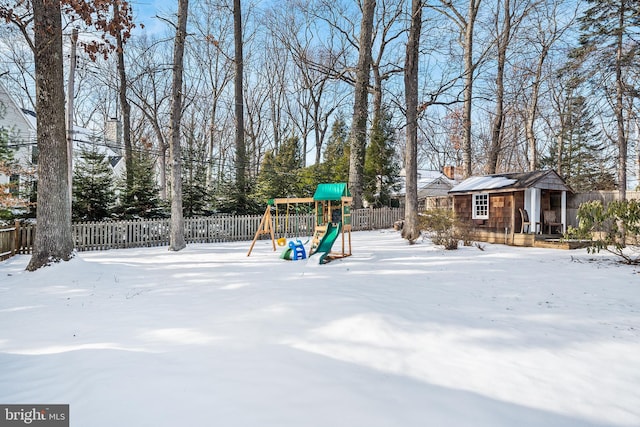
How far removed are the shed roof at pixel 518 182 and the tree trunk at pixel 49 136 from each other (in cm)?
1369

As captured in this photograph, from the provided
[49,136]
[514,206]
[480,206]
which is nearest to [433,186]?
[480,206]

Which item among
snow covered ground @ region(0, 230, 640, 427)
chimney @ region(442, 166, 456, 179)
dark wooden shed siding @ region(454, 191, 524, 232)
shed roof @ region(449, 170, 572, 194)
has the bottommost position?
snow covered ground @ region(0, 230, 640, 427)

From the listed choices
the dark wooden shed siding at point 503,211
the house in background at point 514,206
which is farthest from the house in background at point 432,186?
the dark wooden shed siding at point 503,211

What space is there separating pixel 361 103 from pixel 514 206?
26.7 ft

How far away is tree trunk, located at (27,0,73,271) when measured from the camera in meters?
7.43

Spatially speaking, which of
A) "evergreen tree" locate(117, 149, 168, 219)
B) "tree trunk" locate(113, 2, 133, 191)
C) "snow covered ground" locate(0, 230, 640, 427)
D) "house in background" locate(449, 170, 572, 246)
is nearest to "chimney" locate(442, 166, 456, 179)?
"house in background" locate(449, 170, 572, 246)

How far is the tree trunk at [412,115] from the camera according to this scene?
1188 cm

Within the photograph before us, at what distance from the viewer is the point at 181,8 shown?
1057 cm

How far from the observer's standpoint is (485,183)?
46.5 ft

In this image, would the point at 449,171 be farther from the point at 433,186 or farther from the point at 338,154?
the point at 338,154

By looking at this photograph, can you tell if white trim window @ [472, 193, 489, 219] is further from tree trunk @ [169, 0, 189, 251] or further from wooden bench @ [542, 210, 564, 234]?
tree trunk @ [169, 0, 189, 251]

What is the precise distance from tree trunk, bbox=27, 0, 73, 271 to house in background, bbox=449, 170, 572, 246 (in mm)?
13666

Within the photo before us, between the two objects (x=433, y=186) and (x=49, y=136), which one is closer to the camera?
(x=49, y=136)

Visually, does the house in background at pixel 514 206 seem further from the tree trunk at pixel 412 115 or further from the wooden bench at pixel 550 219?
the tree trunk at pixel 412 115
